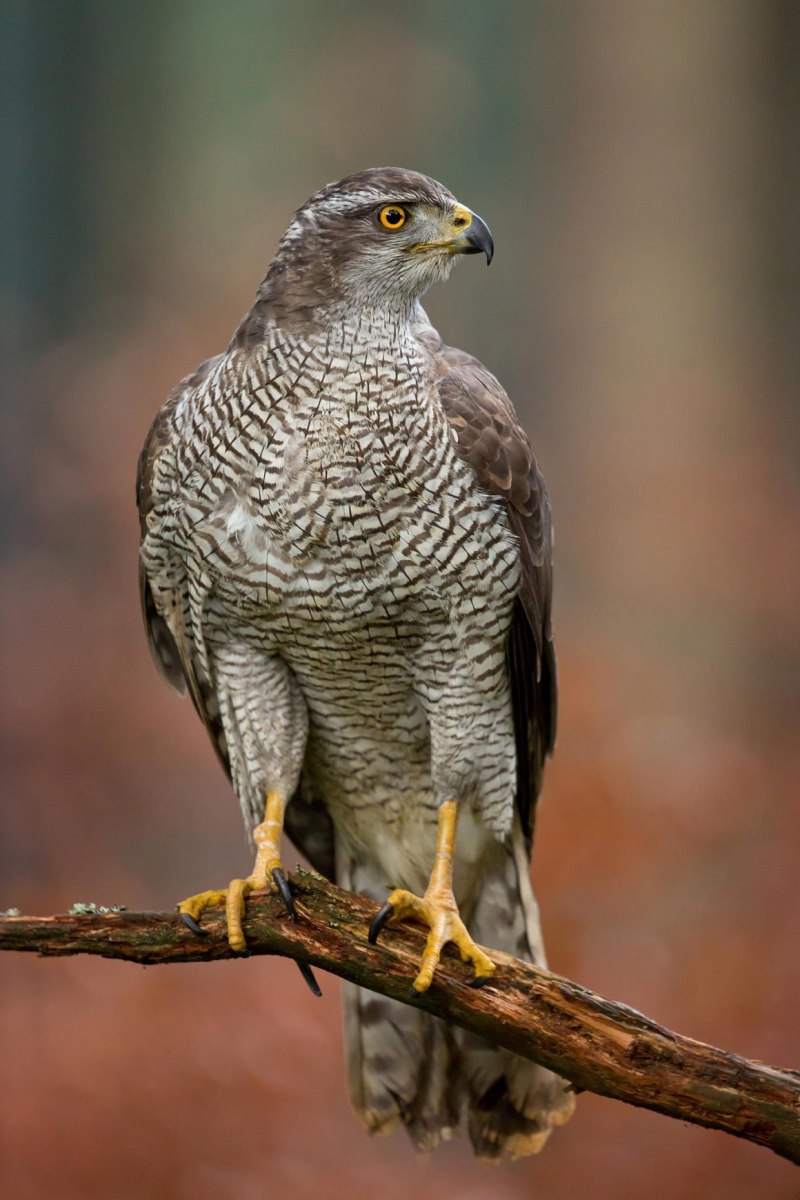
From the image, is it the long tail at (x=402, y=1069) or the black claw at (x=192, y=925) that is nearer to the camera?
the black claw at (x=192, y=925)

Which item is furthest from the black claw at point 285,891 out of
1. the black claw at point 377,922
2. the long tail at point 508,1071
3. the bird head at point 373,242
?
the bird head at point 373,242

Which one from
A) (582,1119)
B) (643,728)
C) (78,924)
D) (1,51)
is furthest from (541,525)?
(1,51)

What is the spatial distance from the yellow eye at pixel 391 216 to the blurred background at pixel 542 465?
1382 mm

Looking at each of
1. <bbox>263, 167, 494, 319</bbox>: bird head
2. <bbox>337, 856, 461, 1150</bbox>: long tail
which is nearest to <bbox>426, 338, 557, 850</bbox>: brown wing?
<bbox>263, 167, 494, 319</bbox>: bird head

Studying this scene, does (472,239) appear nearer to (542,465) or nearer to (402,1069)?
(542,465)

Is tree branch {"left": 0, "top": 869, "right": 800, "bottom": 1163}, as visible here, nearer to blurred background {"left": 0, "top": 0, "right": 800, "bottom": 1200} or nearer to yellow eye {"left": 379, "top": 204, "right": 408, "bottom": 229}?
yellow eye {"left": 379, "top": 204, "right": 408, "bottom": 229}

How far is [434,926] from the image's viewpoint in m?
2.03

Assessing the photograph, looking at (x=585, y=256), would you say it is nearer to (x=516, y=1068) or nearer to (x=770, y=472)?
(x=770, y=472)

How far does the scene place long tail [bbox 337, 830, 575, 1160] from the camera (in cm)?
251

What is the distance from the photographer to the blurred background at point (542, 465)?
322 cm

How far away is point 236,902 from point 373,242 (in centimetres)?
117

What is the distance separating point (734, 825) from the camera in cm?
345

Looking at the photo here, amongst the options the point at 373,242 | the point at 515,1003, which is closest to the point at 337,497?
the point at 373,242

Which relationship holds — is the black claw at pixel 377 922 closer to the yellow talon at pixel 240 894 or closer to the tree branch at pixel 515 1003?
the tree branch at pixel 515 1003
